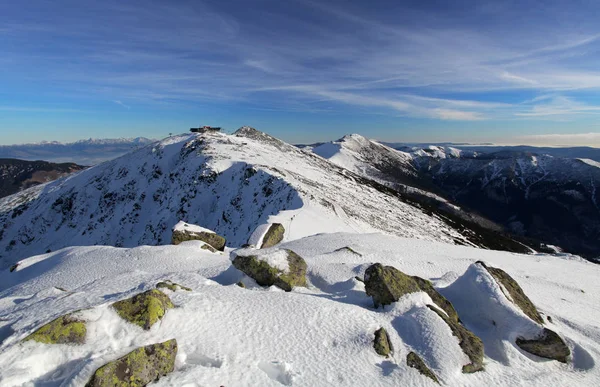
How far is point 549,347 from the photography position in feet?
32.1

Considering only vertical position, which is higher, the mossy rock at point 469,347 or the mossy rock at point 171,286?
the mossy rock at point 171,286

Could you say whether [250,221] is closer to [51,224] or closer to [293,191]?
[293,191]

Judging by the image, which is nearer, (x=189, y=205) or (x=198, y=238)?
(x=198, y=238)

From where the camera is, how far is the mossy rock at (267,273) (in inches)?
479

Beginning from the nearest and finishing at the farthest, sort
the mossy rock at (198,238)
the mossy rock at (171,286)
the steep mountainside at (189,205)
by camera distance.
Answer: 1. the mossy rock at (171,286)
2. the mossy rock at (198,238)
3. the steep mountainside at (189,205)

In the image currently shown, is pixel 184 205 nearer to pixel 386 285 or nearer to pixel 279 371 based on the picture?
pixel 386 285

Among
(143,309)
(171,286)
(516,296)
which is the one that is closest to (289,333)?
(143,309)

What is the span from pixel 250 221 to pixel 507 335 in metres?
39.8

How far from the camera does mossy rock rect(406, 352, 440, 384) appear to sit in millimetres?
7772

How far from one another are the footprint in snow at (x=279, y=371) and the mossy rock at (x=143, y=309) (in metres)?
3.00

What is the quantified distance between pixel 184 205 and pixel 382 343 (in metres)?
56.9

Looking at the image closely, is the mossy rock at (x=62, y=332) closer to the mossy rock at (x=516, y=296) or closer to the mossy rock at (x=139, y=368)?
the mossy rock at (x=139, y=368)

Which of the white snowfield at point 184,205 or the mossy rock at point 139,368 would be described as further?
the white snowfield at point 184,205

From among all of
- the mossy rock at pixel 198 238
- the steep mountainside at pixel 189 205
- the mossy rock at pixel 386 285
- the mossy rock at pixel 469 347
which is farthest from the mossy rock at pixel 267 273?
the steep mountainside at pixel 189 205
